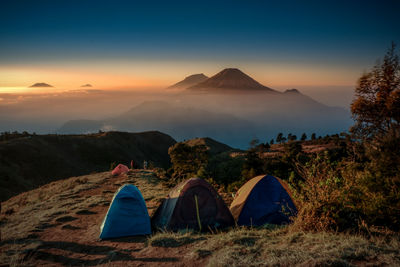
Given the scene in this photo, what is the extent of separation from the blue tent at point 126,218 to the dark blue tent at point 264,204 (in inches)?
125

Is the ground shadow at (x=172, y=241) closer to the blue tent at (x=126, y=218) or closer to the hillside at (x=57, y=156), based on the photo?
the blue tent at (x=126, y=218)

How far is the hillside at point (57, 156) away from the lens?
32.3 m

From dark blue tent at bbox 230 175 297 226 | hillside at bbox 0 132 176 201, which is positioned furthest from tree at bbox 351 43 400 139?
hillside at bbox 0 132 176 201

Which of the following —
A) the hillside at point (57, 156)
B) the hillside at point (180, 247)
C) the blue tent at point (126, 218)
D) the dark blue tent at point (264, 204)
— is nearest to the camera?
the hillside at point (180, 247)

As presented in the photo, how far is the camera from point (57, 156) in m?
45.1

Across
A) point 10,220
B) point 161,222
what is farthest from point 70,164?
point 161,222

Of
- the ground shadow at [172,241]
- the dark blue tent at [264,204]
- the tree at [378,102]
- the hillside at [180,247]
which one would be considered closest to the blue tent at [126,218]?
the hillside at [180,247]

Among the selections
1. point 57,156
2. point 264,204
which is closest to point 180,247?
point 264,204

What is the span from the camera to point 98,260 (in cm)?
547

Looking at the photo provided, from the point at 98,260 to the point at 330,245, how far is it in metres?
5.22

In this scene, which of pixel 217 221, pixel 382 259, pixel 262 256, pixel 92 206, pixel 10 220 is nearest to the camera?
pixel 382 259

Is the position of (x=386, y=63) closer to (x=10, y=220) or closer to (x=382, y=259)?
(x=382, y=259)

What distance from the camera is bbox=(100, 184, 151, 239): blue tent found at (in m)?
6.95

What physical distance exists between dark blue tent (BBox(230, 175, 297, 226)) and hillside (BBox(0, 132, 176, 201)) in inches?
1076
